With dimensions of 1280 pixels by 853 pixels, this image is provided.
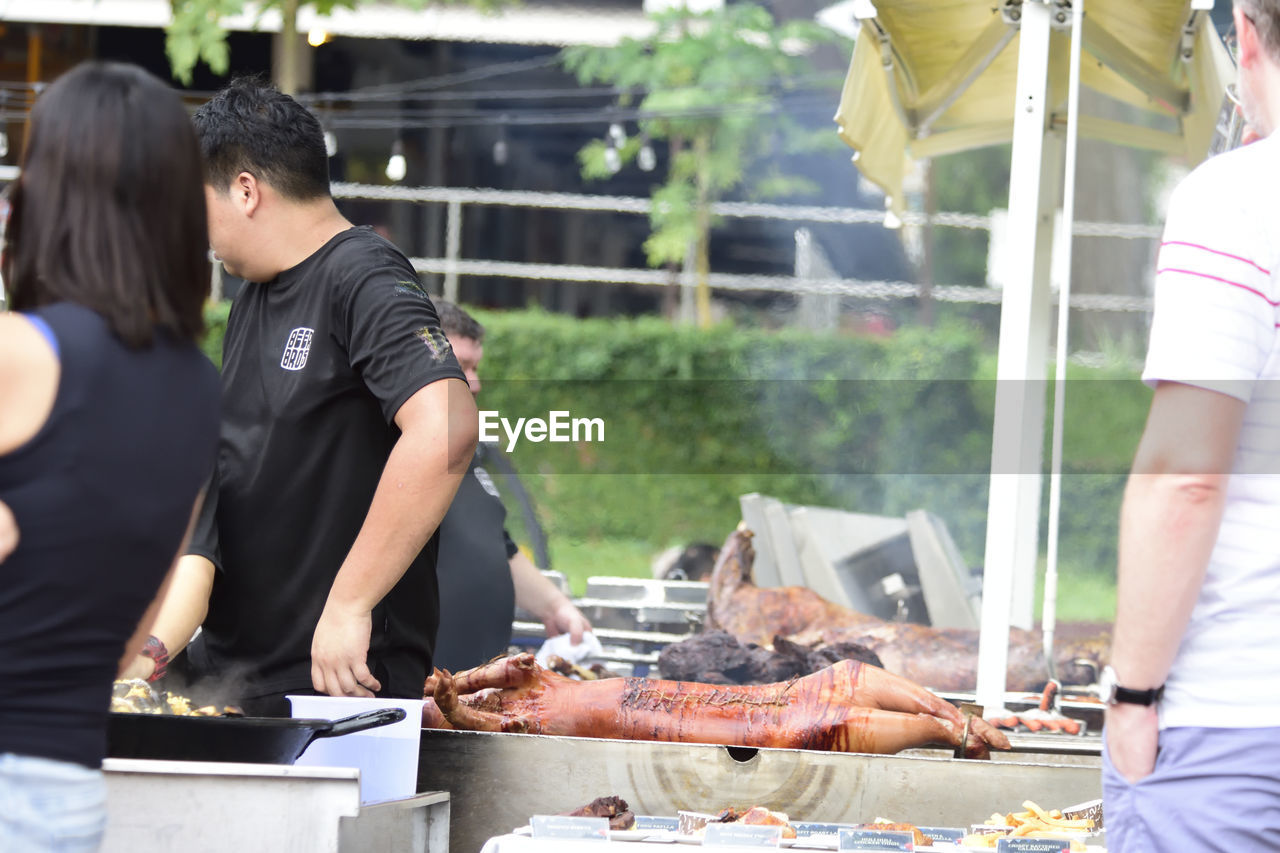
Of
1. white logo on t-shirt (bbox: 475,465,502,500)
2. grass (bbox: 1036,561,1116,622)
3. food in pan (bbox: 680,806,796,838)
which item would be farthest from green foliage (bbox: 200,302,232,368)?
food in pan (bbox: 680,806,796,838)

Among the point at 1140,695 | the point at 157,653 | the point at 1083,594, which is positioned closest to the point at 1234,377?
the point at 1140,695

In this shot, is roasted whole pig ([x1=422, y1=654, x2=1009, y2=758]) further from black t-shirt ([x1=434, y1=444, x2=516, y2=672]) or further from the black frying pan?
black t-shirt ([x1=434, y1=444, x2=516, y2=672])

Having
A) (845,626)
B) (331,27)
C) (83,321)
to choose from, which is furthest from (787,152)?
(83,321)

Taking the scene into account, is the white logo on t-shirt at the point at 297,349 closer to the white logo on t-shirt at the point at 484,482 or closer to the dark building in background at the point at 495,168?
the white logo on t-shirt at the point at 484,482

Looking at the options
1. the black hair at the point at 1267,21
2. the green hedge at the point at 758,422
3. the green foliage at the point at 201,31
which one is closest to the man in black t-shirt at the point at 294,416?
the black hair at the point at 1267,21

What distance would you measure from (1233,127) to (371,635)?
2559mm

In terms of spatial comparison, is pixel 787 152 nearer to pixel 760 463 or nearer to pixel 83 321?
pixel 760 463

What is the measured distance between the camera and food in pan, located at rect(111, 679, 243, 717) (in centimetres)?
267

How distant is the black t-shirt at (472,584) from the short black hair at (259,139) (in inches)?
74.8

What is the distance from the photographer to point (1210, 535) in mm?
1654

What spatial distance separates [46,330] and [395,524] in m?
1.08

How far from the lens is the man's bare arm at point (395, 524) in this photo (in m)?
2.48

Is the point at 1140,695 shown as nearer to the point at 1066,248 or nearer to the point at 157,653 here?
the point at 157,653

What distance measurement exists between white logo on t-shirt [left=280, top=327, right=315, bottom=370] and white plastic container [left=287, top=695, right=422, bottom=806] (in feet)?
2.22
